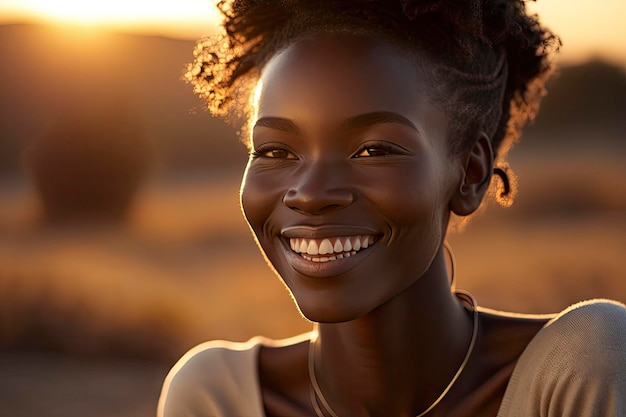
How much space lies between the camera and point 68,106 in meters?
17.7

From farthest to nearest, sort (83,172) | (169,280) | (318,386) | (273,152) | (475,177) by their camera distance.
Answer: (83,172)
(169,280)
(318,386)
(475,177)
(273,152)

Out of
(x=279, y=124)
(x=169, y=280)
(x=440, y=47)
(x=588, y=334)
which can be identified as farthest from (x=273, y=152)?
(x=169, y=280)

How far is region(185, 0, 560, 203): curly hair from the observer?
2.65m

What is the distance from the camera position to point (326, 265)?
2.52m

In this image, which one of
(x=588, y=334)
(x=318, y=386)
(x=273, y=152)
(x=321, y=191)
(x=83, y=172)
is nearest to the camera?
(x=321, y=191)

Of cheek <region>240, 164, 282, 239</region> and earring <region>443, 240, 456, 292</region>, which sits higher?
cheek <region>240, 164, 282, 239</region>

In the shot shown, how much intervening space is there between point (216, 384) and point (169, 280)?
28.8 ft

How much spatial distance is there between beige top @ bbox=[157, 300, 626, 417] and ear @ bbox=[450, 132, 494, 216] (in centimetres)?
40

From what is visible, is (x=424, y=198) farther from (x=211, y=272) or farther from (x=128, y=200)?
(x=128, y=200)

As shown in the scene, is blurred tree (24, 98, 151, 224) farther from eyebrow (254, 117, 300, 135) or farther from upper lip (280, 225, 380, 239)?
upper lip (280, 225, 380, 239)

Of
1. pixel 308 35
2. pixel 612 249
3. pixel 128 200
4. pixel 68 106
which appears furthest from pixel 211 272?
pixel 308 35

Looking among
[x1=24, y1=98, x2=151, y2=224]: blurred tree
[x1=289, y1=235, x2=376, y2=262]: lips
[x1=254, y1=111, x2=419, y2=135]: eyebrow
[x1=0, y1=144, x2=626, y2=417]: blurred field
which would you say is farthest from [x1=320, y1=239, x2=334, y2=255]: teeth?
[x1=24, y1=98, x2=151, y2=224]: blurred tree

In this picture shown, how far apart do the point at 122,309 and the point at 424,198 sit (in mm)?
8175

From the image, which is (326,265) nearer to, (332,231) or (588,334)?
(332,231)
